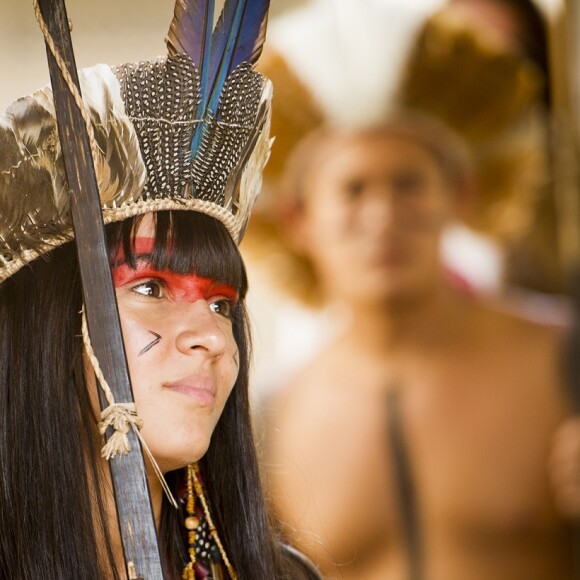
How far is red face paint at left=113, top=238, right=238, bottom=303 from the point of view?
1.29 m

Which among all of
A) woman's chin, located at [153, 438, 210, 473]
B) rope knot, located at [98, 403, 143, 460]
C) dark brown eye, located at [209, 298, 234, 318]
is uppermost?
dark brown eye, located at [209, 298, 234, 318]

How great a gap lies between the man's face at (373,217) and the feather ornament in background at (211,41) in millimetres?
1692

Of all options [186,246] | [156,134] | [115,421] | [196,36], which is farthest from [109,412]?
[196,36]

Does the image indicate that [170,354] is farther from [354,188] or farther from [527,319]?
[527,319]

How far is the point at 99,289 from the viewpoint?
3.93 feet

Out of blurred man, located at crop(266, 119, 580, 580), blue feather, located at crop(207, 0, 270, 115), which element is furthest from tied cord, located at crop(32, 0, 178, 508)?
blurred man, located at crop(266, 119, 580, 580)

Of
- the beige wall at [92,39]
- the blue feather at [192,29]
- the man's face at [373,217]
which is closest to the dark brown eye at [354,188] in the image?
the man's face at [373,217]

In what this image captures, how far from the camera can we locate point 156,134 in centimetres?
132

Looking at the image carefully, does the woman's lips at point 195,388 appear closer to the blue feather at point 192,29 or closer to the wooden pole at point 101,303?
the wooden pole at point 101,303

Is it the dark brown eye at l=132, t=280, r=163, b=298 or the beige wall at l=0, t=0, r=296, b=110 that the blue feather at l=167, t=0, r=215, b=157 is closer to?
the beige wall at l=0, t=0, r=296, b=110

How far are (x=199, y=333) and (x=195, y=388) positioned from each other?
0.08 m

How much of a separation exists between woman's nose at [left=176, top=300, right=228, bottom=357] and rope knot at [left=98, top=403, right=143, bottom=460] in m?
0.14

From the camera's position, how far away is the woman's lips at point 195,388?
1.29m

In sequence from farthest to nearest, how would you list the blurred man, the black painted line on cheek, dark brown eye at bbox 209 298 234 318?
1. the blurred man
2. dark brown eye at bbox 209 298 234 318
3. the black painted line on cheek
